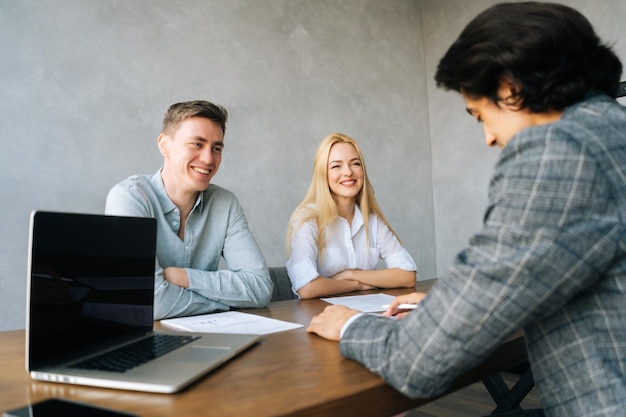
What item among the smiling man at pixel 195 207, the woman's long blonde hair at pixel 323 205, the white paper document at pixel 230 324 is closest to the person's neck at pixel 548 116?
the white paper document at pixel 230 324

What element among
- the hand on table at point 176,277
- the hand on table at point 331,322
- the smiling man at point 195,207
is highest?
the smiling man at point 195,207

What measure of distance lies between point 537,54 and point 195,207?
1.50 metres

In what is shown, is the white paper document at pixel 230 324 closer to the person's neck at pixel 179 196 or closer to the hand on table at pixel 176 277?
the hand on table at pixel 176 277

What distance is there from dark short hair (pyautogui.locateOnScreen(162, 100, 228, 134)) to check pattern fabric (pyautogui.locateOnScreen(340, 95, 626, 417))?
1480 millimetres

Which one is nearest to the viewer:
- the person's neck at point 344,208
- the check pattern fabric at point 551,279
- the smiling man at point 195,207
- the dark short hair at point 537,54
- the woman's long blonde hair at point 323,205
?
the check pattern fabric at point 551,279

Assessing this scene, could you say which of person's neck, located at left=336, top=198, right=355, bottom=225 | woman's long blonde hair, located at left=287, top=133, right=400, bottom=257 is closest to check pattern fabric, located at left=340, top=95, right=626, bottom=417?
woman's long blonde hair, located at left=287, top=133, right=400, bottom=257

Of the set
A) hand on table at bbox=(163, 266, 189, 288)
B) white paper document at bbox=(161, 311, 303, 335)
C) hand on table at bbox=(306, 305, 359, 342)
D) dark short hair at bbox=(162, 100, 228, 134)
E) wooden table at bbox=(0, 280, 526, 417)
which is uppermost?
dark short hair at bbox=(162, 100, 228, 134)

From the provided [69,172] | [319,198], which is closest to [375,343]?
[319,198]

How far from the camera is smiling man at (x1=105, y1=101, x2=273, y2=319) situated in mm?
1858

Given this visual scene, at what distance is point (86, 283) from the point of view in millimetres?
1021

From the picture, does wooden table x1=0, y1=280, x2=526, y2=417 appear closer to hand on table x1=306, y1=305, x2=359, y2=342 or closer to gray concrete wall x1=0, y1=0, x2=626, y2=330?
hand on table x1=306, y1=305, x2=359, y2=342

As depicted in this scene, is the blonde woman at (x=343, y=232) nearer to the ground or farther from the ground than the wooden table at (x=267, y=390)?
farther from the ground

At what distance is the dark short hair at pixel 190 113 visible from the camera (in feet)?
6.76

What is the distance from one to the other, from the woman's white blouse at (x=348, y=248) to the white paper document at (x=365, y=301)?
0.37 meters
